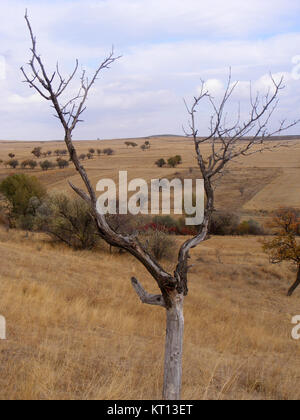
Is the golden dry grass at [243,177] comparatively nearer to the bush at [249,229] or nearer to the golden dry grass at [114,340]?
the bush at [249,229]

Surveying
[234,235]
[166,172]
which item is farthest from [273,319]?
[166,172]

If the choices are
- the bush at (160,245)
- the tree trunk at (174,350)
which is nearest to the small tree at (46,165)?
the bush at (160,245)

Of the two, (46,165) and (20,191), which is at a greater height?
(46,165)

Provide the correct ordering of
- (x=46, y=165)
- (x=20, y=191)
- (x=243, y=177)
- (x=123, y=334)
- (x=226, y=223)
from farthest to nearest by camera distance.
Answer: (x=46, y=165)
(x=243, y=177)
(x=226, y=223)
(x=20, y=191)
(x=123, y=334)

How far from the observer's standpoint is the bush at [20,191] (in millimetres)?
28614

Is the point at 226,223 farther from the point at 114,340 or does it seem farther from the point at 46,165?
the point at 46,165

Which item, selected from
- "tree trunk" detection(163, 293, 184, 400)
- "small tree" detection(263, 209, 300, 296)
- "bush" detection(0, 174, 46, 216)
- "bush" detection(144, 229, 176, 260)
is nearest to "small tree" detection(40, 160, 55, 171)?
"bush" detection(0, 174, 46, 216)

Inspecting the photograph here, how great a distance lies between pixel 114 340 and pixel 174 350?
3783 millimetres

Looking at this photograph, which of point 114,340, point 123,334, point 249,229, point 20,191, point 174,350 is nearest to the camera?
point 174,350

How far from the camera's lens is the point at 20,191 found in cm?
2859

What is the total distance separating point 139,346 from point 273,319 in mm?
7659

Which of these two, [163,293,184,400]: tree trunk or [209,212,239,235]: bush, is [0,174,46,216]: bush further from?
[163,293,184,400]: tree trunk

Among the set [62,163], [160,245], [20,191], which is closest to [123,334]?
[160,245]

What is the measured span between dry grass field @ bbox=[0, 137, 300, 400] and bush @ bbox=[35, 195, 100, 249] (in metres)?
2.04
